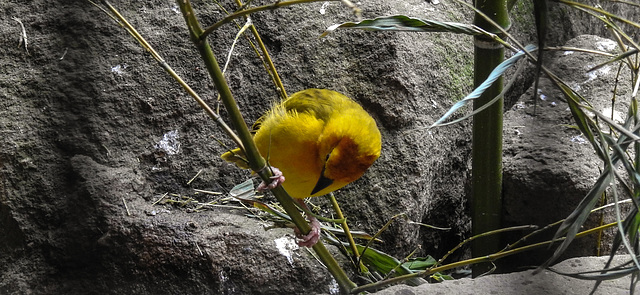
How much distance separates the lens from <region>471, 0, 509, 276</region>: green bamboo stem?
206 cm

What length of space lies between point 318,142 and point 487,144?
0.70 meters

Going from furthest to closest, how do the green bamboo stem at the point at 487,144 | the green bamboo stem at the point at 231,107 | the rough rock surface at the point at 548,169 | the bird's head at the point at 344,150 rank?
1. the rough rock surface at the point at 548,169
2. the green bamboo stem at the point at 487,144
3. the bird's head at the point at 344,150
4. the green bamboo stem at the point at 231,107

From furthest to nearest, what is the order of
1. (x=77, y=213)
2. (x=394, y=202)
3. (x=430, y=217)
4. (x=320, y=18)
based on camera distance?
(x=320, y=18) < (x=430, y=217) < (x=394, y=202) < (x=77, y=213)

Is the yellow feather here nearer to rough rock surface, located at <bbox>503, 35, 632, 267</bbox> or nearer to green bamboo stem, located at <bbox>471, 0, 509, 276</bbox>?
green bamboo stem, located at <bbox>471, 0, 509, 276</bbox>

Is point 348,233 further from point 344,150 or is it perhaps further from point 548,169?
point 548,169

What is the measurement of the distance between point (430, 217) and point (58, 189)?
5.49 ft

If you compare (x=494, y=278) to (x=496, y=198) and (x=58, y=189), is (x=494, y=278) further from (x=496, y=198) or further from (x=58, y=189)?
(x=58, y=189)

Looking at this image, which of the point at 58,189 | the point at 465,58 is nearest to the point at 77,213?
the point at 58,189

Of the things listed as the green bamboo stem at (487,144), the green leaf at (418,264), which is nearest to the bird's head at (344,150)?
the green bamboo stem at (487,144)

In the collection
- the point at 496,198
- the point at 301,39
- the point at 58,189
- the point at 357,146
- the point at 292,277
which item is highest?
the point at 301,39

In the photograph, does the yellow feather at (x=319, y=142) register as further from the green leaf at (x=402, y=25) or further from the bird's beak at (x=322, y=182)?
the green leaf at (x=402, y=25)

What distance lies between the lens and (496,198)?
2346mm

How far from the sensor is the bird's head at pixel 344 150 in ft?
6.12

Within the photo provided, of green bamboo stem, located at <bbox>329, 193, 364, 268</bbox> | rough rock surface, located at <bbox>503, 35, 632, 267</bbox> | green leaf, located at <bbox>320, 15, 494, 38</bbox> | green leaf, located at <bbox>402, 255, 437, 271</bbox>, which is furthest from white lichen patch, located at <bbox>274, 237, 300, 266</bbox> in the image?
green leaf, located at <bbox>320, 15, 494, 38</bbox>
